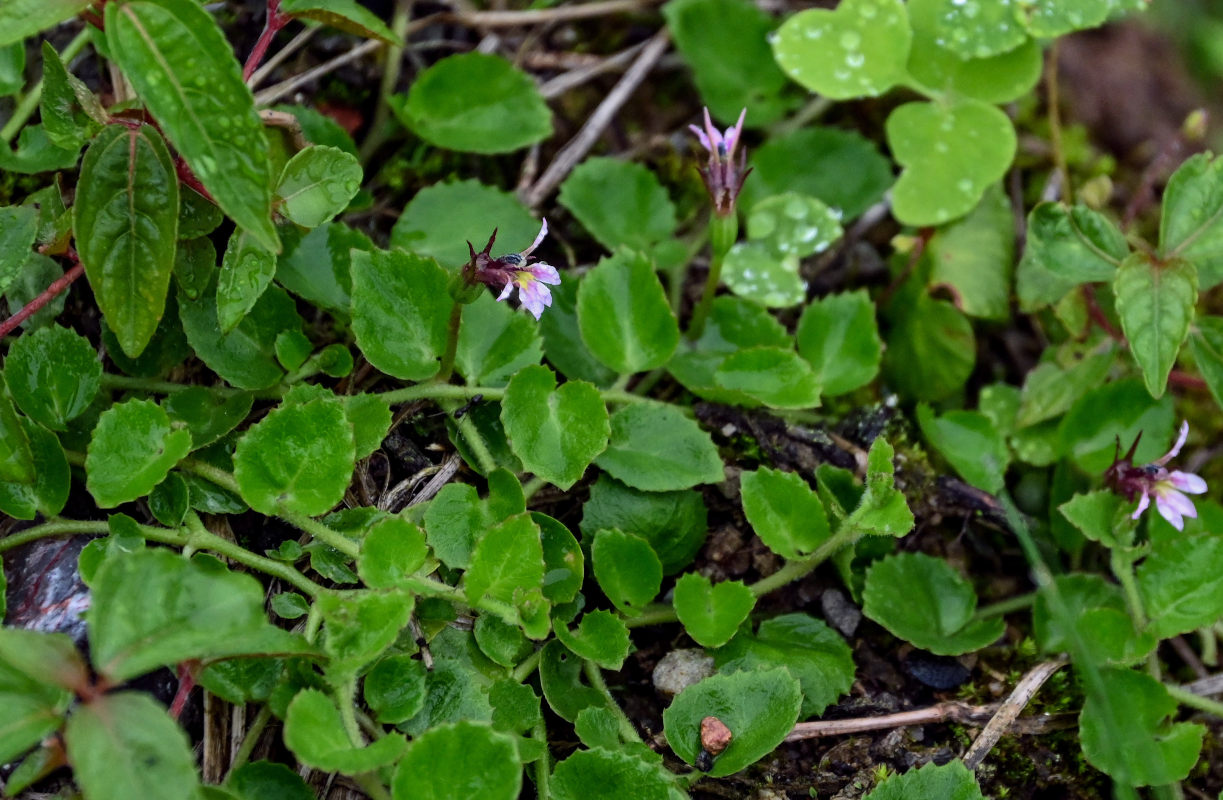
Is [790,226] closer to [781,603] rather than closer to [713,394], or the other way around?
[713,394]

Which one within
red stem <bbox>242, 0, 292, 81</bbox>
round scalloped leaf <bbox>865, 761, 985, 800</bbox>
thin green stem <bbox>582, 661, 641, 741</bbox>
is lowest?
round scalloped leaf <bbox>865, 761, 985, 800</bbox>

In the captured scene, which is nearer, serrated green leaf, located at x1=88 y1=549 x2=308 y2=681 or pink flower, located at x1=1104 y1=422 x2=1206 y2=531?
serrated green leaf, located at x1=88 y1=549 x2=308 y2=681

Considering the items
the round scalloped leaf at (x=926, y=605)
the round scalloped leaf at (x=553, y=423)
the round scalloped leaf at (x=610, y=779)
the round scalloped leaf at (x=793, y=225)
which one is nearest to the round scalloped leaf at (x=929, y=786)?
the round scalloped leaf at (x=926, y=605)

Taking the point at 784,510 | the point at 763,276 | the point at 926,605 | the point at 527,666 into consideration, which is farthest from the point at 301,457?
the point at 926,605

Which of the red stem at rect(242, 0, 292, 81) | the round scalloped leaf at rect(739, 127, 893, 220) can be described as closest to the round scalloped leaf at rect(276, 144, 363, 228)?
the red stem at rect(242, 0, 292, 81)

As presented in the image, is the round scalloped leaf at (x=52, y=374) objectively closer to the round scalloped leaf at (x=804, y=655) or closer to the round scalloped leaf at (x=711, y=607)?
the round scalloped leaf at (x=711, y=607)

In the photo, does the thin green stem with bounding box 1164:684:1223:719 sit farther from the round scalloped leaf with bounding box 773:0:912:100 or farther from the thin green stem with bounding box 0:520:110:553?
the thin green stem with bounding box 0:520:110:553

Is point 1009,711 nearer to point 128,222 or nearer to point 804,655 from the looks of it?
point 804,655
